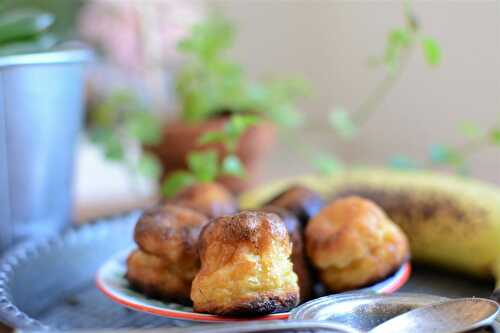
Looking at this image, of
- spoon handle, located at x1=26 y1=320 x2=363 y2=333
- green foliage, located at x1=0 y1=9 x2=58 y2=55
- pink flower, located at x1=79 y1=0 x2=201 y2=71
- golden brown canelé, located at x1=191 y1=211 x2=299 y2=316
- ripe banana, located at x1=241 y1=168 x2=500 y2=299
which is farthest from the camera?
pink flower, located at x1=79 y1=0 x2=201 y2=71

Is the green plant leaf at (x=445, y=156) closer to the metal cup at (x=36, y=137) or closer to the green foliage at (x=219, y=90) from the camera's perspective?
the green foliage at (x=219, y=90)

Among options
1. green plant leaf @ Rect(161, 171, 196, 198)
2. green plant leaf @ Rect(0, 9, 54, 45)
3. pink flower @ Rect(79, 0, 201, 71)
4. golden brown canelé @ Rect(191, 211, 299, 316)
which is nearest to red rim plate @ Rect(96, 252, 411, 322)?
golden brown canelé @ Rect(191, 211, 299, 316)

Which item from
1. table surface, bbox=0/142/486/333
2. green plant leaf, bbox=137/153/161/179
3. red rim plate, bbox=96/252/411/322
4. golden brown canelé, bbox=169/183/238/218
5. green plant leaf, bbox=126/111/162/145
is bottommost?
table surface, bbox=0/142/486/333

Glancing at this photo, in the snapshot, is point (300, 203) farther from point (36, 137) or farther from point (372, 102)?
point (372, 102)

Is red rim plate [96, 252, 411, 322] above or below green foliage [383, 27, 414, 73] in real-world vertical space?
below

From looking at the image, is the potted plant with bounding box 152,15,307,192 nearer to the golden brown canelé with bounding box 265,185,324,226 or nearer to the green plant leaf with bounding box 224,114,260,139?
the green plant leaf with bounding box 224,114,260,139

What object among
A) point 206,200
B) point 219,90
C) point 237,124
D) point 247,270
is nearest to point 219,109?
point 219,90

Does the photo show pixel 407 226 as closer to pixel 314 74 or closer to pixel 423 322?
pixel 423 322
